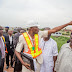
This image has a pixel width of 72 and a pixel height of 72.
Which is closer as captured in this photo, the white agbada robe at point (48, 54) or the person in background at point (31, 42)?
the person in background at point (31, 42)

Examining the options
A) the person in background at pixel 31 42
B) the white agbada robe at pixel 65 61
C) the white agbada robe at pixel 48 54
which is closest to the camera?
the person in background at pixel 31 42

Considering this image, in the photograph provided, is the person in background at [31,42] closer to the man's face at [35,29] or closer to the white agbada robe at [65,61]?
the man's face at [35,29]

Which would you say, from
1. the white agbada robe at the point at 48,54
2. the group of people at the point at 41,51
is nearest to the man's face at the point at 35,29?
the group of people at the point at 41,51

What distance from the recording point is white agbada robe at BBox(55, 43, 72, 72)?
2.48m

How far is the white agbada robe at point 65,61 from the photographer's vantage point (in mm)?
2476

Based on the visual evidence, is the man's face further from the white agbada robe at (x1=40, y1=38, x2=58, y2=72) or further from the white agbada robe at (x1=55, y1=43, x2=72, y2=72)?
the white agbada robe at (x1=55, y1=43, x2=72, y2=72)

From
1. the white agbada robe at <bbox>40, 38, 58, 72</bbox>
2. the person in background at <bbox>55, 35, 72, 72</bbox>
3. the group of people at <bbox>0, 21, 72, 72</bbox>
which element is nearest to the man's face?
the group of people at <bbox>0, 21, 72, 72</bbox>

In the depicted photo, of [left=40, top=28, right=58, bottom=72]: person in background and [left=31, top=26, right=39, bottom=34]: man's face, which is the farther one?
[left=40, top=28, right=58, bottom=72]: person in background

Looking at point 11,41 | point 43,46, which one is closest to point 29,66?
point 43,46

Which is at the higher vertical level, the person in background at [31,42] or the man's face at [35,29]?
the man's face at [35,29]

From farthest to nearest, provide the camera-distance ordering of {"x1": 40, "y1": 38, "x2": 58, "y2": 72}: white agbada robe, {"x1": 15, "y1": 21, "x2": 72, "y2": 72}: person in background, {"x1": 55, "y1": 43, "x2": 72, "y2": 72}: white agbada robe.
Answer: {"x1": 40, "y1": 38, "x2": 58, "y2": 72}: white agbada robe
{"x1": 55, "y1": 43, "x2": 72, "y2": 72}: white agbada robe
{"x1": 15, "y1": 21, "x2": 72, "y2": 72}: person in background

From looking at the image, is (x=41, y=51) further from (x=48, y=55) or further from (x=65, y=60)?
(x=65, y=60)

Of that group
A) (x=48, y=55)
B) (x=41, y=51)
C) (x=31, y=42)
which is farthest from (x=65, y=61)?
(x=31, y=42)

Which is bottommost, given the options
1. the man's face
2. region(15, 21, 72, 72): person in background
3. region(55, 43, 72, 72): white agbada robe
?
region(55, 43, 72, 72): white agbada robe
